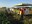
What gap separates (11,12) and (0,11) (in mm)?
140

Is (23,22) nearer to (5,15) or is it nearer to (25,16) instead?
(25,16)

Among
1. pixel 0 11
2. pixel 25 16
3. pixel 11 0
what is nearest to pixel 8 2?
pixel 11 0

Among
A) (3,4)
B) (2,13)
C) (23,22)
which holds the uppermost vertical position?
(3,4)

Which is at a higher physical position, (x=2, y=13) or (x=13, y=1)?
(x=13, y=1)

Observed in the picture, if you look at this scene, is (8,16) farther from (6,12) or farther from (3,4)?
(3,4)

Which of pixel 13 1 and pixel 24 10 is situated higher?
pixel 13 1

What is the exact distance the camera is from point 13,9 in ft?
3.47

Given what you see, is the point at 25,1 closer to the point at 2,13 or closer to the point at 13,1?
the point at 13,1

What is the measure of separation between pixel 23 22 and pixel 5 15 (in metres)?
0.24

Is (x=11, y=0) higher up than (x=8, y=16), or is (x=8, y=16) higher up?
(x=11, y=0)

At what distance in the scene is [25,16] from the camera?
1.04 m

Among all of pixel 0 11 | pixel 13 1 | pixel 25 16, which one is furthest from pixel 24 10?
pixel 0 11

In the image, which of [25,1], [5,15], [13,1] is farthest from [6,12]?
[25,1]

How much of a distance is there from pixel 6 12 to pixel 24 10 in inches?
9.1
